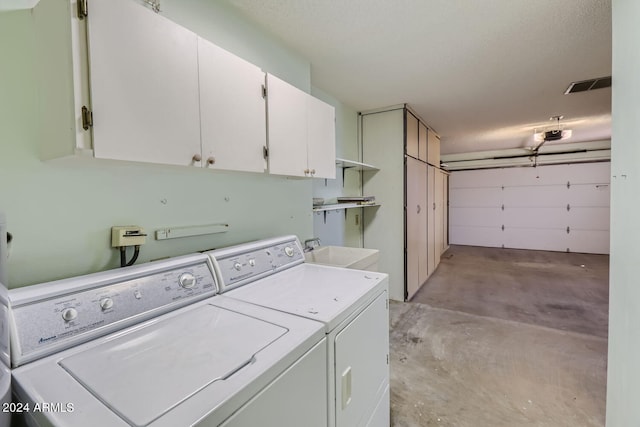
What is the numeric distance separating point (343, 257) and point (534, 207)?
6.54m

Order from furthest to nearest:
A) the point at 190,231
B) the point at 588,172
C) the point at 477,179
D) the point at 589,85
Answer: the point at 477,179
the point at 588,172
the point at 589,85
the point at 190,231

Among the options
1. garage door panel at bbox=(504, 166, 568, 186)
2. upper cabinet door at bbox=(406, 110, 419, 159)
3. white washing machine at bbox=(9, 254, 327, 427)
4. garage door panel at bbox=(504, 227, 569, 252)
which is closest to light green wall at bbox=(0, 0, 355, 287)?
white washing machine at bbox=(9, 254, 327, 427)

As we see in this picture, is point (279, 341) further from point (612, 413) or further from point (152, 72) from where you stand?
point (612, 413)

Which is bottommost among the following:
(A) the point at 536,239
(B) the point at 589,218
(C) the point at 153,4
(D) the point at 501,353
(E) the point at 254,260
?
(D) the point at 501,353

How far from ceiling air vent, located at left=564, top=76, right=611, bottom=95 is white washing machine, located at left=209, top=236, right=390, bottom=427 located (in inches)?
124

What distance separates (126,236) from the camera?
45.6 inches

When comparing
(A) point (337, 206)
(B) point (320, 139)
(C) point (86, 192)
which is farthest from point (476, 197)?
(C) point (86, 192)

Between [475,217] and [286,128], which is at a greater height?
[286,128]

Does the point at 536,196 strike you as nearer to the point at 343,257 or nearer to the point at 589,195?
the point at 589,195

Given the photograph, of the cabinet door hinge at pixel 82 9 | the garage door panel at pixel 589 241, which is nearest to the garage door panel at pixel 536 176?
the garage door panel at pixel 589 241

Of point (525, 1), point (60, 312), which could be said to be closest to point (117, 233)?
point (60, 312)

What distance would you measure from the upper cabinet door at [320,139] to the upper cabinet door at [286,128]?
0.06 meters

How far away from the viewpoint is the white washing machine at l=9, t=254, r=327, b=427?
0.62 m

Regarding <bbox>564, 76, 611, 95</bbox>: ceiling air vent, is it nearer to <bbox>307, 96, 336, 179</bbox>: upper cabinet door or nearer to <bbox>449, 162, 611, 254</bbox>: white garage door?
<bbox>307, 96, 336, 179</bbox>: upper cabinet door
